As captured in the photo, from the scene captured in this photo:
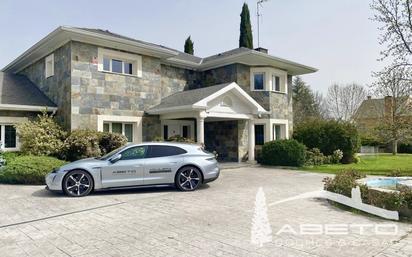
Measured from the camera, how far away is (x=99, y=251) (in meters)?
4.66

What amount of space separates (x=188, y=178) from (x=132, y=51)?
8881 mm

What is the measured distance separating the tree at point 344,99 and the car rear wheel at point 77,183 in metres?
41.0

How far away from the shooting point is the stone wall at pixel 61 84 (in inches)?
567

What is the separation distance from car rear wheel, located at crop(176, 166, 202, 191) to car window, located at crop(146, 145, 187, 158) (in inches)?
22.0

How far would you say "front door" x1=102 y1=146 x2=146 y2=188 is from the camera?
29.7ft

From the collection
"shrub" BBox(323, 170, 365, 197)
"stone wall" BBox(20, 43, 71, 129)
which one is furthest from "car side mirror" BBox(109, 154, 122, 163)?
"stone wall" BBox(20, 43, 71, 129)

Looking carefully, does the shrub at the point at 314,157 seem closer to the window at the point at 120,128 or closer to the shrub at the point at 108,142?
the window at the point at 120,128

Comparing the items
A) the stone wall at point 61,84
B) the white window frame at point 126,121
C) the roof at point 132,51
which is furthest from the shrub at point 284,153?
the stone wall at point 61,84

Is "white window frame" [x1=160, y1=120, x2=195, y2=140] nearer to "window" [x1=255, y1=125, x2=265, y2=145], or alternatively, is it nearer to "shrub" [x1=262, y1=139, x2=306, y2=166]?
"window" [x1=255, y1=125, x2=265, y2=145]

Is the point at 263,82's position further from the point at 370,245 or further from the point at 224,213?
the point at 370,245

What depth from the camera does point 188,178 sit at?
966cm

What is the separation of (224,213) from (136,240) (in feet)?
7.57

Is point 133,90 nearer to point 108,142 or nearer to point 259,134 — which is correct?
point 108,142

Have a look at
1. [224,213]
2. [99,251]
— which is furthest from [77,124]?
[99,251]
